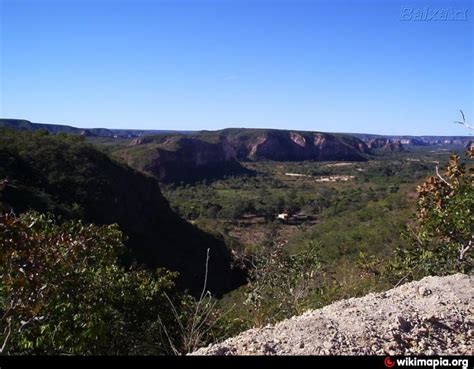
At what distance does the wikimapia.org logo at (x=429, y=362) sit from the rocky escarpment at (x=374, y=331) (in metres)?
0.17

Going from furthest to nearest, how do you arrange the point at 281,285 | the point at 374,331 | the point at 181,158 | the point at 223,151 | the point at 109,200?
the point at 223,151 → the point at 181,158 → the point at 109,200 → the point at 281,285 → the point at 374,331

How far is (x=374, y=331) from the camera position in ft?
13.1

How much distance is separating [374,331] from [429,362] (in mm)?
577

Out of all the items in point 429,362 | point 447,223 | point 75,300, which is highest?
point 447,223

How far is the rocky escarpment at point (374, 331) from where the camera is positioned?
12.3ft

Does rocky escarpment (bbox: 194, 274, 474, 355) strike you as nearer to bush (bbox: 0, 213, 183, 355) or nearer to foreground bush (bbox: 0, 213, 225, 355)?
foreground bush (bbox: 0, 213, 225, 355)

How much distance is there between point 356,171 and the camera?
363ft

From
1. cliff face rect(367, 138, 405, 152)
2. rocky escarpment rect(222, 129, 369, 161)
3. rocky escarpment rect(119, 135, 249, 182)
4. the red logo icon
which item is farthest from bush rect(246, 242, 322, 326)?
cliff face rect(367, 138, 405, 152)

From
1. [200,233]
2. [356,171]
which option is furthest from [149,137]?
[200,233]

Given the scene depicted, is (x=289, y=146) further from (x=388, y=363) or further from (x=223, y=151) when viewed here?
(x=388, y=363)

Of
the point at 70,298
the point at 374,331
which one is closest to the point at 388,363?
the point at 374,331

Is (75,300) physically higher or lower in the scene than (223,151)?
higher

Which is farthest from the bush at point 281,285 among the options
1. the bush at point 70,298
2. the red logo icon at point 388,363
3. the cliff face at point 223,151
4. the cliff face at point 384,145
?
the cliff face at point 384,145

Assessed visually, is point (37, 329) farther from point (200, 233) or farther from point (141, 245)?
point (200, 233)
